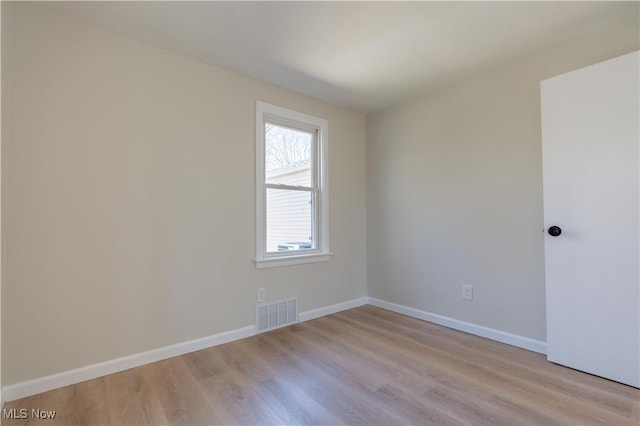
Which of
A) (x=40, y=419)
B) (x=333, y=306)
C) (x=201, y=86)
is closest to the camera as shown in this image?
(x=40, y=419)

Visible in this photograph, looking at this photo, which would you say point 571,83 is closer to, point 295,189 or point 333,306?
point 295,189

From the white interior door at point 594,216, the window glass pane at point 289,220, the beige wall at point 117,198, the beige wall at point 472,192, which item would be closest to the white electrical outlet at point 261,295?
the beige wall at point 117,198

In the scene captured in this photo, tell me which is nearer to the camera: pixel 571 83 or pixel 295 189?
pixel 571 83

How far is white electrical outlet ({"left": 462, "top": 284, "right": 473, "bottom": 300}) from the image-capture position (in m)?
2.76

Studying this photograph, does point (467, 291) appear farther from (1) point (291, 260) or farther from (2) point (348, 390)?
(1) point (291, 260)

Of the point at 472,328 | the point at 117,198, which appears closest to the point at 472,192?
the point at 472,328

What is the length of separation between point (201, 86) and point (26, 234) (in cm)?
154

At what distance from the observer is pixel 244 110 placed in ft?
8.95

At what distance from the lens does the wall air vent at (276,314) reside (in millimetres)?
2781

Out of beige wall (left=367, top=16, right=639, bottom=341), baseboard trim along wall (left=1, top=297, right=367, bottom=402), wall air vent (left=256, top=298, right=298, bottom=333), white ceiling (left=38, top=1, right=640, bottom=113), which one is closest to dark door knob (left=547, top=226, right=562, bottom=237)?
beige wall (left=367, top=16, right=639, bottom=341)

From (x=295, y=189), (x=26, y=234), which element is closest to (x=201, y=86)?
(x=295, y=189)

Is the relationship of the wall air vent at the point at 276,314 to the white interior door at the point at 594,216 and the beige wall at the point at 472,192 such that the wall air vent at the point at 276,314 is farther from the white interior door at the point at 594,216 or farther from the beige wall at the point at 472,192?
the white interior door at the point at 594,216

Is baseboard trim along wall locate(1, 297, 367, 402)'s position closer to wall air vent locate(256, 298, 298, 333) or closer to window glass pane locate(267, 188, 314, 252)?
wall air vent locate(256, 298, 298, 333)

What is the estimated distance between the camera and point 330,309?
3330 mm
